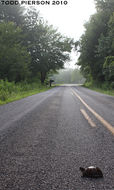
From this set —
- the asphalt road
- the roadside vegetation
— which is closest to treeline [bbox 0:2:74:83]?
the roadside vegetation

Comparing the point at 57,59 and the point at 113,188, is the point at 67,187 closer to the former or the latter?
the point at 113,188

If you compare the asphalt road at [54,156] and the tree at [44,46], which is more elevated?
the tree at [44,46]

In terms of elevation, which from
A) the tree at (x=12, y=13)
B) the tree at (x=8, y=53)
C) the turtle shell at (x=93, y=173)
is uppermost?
the tree at (x=12, y=13)

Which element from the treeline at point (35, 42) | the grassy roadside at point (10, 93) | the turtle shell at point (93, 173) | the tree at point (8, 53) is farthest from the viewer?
the treeline at point (35, 42)

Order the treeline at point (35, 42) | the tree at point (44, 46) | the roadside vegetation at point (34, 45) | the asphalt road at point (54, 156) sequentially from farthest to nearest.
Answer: the tree at point (44, 46) < the treeline at point (35, 42) < the roadside vegetation at point (34, 45) < the asphalt road at point (54, 156)

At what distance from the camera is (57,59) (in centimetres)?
4262

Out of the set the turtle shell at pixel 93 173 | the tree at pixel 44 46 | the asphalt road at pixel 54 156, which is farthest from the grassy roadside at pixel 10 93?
the tree at pixel 44 46

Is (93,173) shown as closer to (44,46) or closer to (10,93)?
(10,93)

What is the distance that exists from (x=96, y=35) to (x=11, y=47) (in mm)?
16892

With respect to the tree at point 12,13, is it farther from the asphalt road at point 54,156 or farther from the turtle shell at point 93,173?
the turtle shell at point 93,173

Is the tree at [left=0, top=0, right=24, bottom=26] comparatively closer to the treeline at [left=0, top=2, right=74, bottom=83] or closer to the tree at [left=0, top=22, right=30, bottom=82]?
the treeline at [left=0, top=2, right=74, bottom=83]

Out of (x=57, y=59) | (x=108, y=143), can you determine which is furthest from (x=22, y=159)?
(x=57, y=59)

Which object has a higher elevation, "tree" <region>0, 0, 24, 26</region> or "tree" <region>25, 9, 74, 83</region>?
"tree" <region>0, 0, 24, 26</region>

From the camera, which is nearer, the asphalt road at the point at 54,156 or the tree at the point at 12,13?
the asphalt road at the point at 54,156
